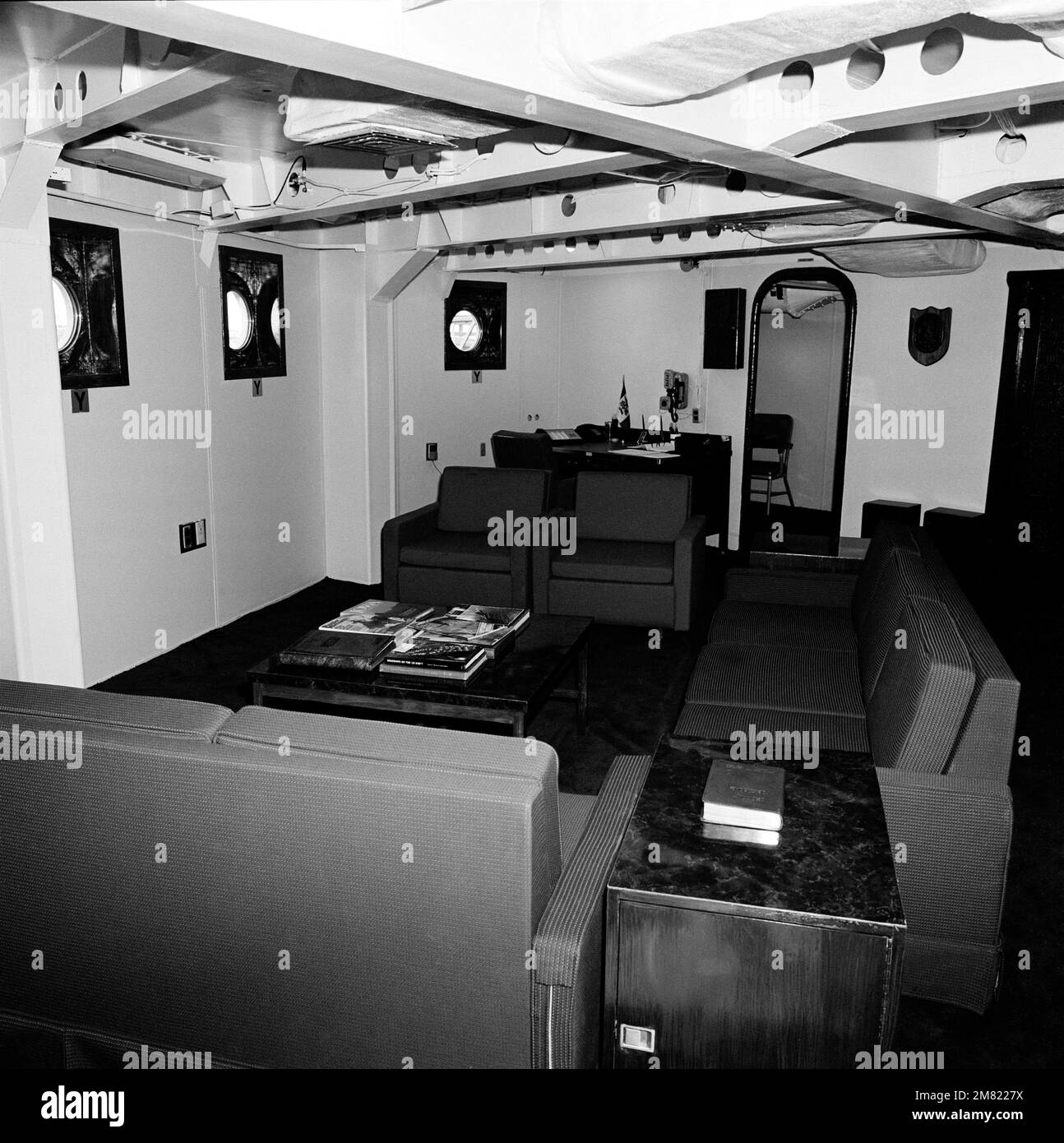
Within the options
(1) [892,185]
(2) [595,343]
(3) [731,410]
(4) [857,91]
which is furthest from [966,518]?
(4) [857,91]

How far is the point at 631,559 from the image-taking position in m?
6.19

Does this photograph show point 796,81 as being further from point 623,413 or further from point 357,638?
point 623,413

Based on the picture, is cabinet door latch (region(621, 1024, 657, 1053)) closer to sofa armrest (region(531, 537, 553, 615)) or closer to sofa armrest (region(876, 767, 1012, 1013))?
sofa armrest (region(876, 767, 1012, 1013))

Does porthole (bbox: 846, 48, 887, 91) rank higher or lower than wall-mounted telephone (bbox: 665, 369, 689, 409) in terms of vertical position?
higher

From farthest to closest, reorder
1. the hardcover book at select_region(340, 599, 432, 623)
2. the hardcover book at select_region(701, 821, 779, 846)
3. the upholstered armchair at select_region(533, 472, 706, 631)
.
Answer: the upholstered armchair at select_region(533, 472, 706, 631) < the hardcover book at select_region(340, 599, 432, 623) < the hardcover book at select_region(701, 821, 779, 846)

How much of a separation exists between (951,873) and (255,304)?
5516mm

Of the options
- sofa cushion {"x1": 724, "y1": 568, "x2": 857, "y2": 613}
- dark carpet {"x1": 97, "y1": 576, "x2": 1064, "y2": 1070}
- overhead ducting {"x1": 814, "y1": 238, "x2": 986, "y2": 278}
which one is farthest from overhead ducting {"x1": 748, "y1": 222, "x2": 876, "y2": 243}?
dark carpet {"x1": 97, "y1": 576, "x2": 1064, "y2": 1070}

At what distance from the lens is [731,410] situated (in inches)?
347

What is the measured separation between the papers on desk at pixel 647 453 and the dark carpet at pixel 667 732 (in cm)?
222

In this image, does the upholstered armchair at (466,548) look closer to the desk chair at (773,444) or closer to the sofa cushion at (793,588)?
the sofa cushion at (793,588)

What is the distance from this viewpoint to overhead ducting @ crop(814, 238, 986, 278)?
6.54m

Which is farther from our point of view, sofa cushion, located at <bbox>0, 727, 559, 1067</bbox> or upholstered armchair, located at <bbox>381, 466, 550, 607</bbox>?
upholstered armchair, located at <bbox>381, 466, 550, 607</bbox>

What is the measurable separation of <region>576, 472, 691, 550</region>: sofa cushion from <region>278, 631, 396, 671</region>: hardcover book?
2479 millimetres
